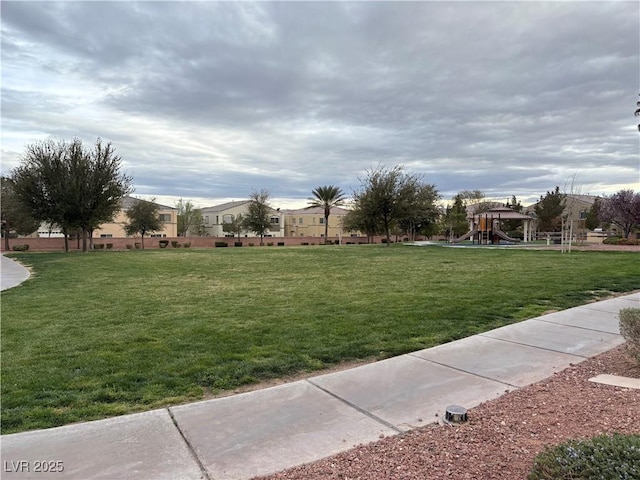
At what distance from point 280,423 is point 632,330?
381 cm

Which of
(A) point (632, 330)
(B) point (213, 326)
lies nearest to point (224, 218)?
(B) point (213, 326)

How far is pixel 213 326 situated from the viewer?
677cm

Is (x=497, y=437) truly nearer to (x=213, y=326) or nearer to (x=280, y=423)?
(x=280, y=423)

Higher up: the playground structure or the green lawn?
the playground structure

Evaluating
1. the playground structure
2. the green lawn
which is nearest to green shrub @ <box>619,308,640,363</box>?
the green lawn

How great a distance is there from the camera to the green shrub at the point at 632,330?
4535 mm

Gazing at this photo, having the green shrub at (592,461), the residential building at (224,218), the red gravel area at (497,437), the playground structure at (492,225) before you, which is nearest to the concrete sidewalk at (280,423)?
the red gravel area at (497,437)

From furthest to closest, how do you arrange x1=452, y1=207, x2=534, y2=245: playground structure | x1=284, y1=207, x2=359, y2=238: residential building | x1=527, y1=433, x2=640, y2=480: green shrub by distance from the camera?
x1=284, y1=207, x2=359, y2=238: residential building → x1=452, y1=207, x2=534, y2=245: playground structure → x1=527, y1=433, x2=640, y2=480: green shrub

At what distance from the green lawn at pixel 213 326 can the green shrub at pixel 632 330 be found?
2.03 m

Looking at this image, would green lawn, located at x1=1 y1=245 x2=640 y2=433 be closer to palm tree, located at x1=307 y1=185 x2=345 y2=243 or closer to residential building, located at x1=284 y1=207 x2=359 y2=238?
palm tree, located at x1=307 y1=185 x2=345 y2=243

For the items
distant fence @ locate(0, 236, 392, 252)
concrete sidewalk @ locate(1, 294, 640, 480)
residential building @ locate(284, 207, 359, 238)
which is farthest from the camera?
residential building @ locate(284, 207, 359, 238)

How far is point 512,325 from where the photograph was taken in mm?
6762

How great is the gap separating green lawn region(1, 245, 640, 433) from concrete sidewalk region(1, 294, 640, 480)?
0.41 metres

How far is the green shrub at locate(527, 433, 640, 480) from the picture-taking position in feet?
6.56
